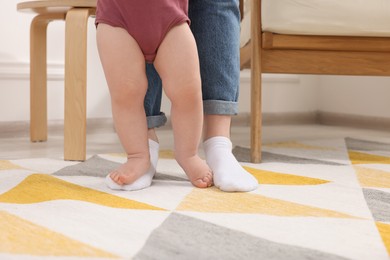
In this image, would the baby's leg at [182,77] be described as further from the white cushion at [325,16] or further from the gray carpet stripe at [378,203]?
the white cushion at [325,16]

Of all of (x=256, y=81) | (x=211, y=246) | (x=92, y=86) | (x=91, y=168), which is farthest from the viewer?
(x=92, y=86)

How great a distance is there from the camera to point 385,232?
0.69 meters

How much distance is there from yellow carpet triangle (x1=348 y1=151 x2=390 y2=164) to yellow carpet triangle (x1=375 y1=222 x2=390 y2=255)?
64 centimetres

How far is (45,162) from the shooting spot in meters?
1.28

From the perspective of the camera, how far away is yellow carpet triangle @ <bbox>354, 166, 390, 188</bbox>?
104 centimetres

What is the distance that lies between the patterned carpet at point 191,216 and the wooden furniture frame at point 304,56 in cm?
22

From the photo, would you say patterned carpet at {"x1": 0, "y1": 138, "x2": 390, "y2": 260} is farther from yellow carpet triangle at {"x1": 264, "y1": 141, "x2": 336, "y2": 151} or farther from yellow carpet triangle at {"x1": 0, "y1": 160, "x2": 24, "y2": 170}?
yellow carpet triangle at {"x1": 264, "y1": 141, "x2": 336, "y2": 151}

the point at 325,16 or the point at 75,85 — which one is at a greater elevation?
the point at 325,16

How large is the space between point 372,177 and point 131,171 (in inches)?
19.0

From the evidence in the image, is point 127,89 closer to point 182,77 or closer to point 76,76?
point 182,77

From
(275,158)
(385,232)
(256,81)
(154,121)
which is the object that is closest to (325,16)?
(256,81)

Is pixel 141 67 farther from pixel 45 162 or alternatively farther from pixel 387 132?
pixel 387 132

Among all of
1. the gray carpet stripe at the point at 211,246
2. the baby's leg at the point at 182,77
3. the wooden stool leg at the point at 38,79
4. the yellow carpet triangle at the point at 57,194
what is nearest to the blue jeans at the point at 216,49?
the baby's leg at the point at 182,77

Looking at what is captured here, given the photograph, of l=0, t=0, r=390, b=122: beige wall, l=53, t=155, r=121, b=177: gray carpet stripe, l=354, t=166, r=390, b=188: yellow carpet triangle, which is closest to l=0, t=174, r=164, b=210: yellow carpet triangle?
l=53, t=155, r=121, b=177: gray carpet stripe
